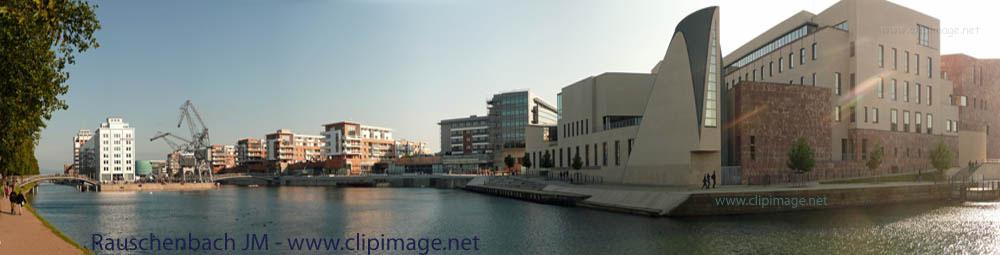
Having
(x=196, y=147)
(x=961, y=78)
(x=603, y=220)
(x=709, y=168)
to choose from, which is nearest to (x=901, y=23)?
(x=961, y=78)

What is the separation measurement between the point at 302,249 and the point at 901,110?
82009mm

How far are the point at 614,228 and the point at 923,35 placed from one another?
70.2m

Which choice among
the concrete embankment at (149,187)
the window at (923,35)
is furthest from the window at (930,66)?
the concrete embankment at (149,187)

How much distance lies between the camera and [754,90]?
→ 223 ft

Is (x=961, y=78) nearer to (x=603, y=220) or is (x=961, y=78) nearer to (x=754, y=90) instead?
(x=754, y=90)

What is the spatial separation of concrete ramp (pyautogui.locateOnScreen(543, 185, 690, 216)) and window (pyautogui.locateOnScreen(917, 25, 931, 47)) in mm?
55545

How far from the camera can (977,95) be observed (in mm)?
104438

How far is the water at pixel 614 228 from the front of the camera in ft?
114

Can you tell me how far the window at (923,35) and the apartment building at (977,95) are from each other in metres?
18.4

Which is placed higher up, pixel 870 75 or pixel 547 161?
pixel 870 75

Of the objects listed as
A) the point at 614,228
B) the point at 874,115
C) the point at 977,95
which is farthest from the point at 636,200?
the point at 977,95

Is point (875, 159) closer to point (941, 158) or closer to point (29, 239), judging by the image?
point (941, 158)

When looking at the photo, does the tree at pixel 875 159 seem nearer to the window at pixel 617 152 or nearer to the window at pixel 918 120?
the window at pixel 918 120

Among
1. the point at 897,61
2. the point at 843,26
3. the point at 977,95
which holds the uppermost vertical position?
the point at 843,26
